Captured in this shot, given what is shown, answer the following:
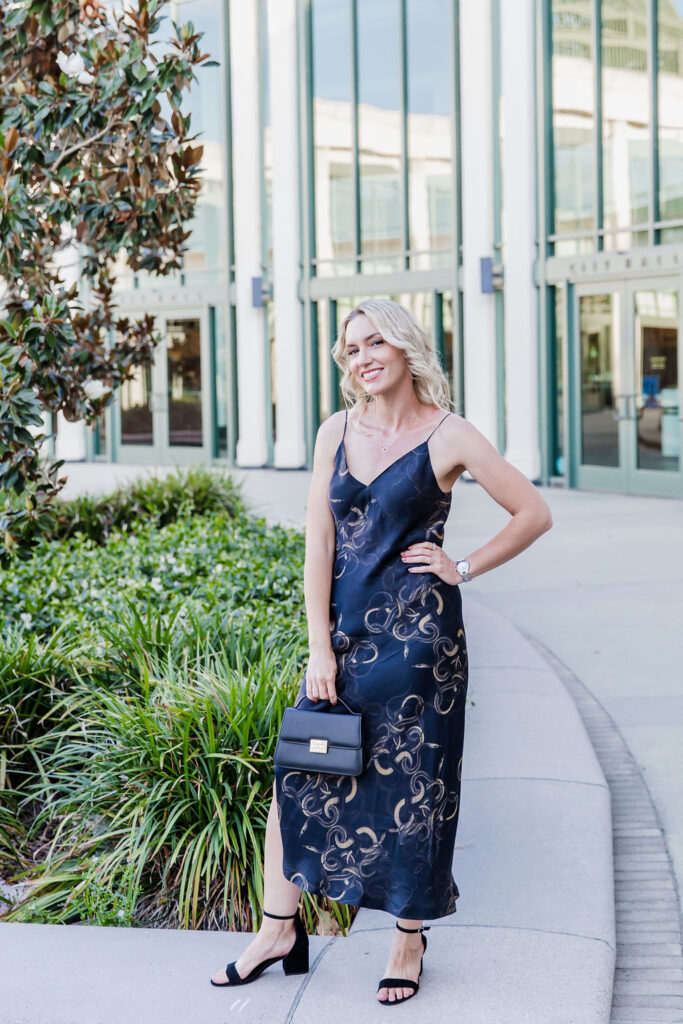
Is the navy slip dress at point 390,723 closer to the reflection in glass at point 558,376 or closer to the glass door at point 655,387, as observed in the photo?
the glass door at point 655,387

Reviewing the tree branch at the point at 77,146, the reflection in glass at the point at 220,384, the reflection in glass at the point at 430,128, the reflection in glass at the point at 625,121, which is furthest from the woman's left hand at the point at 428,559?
the reflection in glass at the point at 220,384

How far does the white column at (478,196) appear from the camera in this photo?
1817 centimetres

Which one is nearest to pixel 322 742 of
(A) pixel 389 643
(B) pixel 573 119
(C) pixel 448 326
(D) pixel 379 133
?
→ (A) pixel 389 643

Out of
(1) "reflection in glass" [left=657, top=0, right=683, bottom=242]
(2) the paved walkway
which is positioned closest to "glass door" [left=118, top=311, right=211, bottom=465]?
(1) "reflection in glass" [left=657, top=0, right=683, bottom=242]

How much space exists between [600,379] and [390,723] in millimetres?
14480

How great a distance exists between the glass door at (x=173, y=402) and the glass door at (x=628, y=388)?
8276 mm

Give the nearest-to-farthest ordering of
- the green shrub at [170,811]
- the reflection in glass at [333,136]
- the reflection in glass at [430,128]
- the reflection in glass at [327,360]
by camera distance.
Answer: the green shrub at [170,811], the reflection in glass at [430,128], the reflection in glass at [333,136], the reflection in glass at [327,360]

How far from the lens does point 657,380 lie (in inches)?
637

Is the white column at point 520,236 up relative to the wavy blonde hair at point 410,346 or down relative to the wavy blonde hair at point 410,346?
up

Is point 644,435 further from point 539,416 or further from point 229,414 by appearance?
point 229,414

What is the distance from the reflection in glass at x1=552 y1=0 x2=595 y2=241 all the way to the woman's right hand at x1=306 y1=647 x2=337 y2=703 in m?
15.0

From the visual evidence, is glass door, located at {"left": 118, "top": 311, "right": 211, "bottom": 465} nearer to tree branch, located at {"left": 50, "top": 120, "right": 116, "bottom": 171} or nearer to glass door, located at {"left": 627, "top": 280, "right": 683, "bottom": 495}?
glass door, located at {"left": 627, "top": 280, "right": 683, "bottom": 495}

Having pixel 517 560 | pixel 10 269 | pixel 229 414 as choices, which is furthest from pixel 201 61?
pixel 229 414

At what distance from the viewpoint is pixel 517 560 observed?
11352mm
